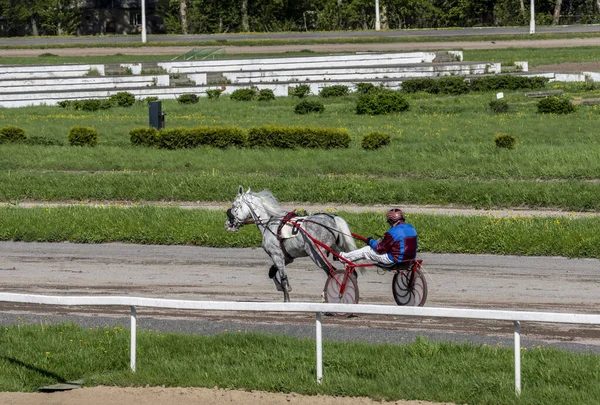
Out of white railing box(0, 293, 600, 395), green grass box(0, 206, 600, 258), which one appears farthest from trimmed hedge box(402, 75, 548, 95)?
white railing box(0, 293, 600, 395)

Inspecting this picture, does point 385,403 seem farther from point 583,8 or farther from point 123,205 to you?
point 583,8

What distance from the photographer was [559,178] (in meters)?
24.6

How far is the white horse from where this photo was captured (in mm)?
12836

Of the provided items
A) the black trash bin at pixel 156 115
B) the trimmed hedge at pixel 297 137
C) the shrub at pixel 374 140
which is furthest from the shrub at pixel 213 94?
the shrub at pixel 374 140

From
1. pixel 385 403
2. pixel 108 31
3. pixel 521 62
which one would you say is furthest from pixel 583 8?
pixel 385 403

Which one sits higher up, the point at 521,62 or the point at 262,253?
the point at 521,62

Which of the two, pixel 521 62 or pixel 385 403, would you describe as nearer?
pixel 385 403

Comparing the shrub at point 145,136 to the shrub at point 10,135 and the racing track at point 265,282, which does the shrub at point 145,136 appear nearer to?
the shrub at point 10,135

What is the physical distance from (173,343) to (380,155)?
656 inches

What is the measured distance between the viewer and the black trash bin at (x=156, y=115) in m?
32.1

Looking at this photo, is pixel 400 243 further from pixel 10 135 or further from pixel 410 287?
pixel 10 135

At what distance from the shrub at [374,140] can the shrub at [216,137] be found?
3711 millimetres

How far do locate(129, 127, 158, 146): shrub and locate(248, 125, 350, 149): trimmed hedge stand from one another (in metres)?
2.99

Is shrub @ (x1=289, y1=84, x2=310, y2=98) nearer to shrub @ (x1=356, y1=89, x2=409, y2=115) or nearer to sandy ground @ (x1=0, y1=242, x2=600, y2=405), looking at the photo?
shrub @ (x1=356, y1=89, x2=409, y2=115)
